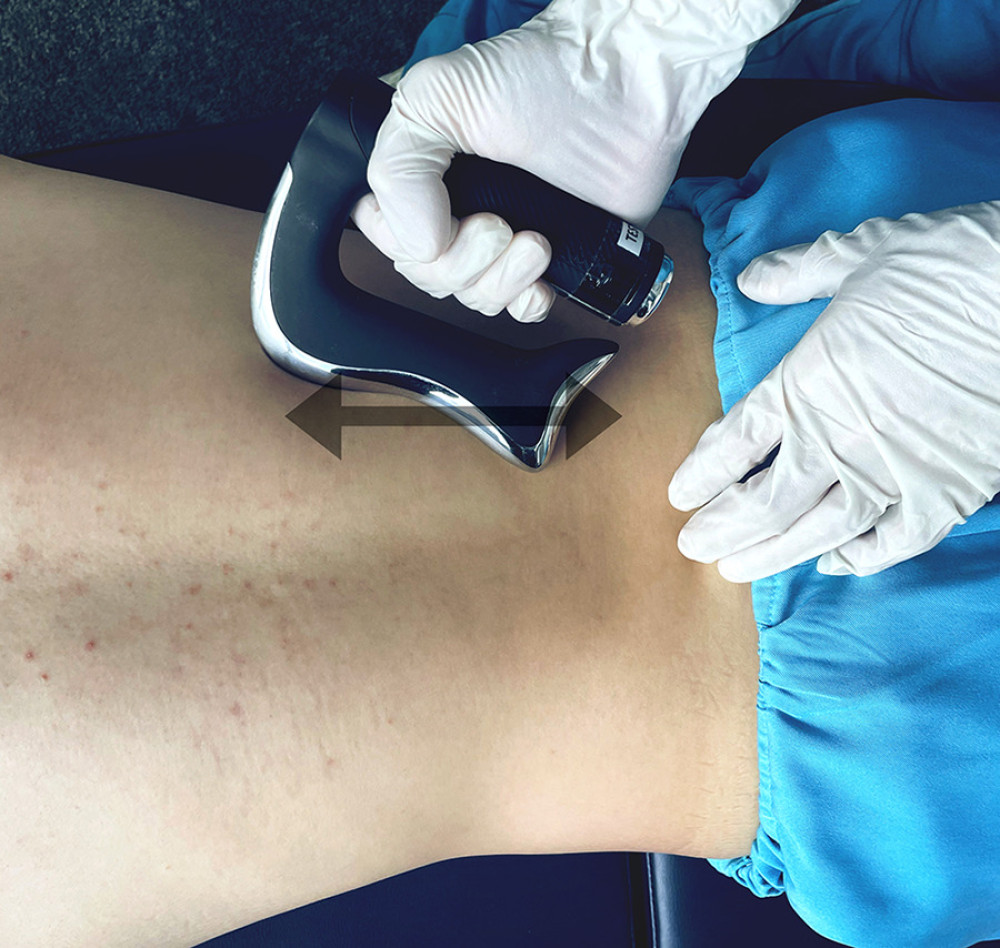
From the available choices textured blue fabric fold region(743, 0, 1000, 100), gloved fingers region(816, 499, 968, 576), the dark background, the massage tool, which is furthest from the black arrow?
the dark background

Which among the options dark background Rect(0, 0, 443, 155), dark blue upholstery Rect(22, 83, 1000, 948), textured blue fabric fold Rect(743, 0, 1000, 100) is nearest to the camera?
textured blue fabric fold Rect(743, 0, 1000, 100)

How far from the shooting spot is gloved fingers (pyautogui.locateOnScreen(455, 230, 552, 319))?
2.32ft

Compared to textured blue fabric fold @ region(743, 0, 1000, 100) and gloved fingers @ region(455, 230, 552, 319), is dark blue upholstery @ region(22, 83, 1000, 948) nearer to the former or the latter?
textured blue fabric fold @ region(743, 0, 1000, 100)

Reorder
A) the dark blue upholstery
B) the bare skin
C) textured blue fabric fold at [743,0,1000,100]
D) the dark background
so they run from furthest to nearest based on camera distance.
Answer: the dark background → the dark blue upholstery → textured blue fabric fold at [743,0,1000,100] → the bare skin

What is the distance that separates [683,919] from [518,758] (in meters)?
0.59

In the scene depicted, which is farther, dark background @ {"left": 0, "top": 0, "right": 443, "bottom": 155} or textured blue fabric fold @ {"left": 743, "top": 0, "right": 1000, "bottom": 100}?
dark background @ {"left": 0, "top": 0, "right": 443, "bottom": 155}

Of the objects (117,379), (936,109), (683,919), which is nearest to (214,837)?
(117,379)

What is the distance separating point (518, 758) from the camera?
77cm

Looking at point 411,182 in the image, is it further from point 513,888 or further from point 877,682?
point 513,888

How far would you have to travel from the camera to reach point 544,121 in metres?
0.76

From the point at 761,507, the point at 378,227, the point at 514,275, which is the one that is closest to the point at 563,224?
the point at 514,275

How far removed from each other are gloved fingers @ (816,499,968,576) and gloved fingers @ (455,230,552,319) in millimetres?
375

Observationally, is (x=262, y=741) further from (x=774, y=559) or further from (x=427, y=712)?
(x=774, y=559)

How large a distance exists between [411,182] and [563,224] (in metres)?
0.14
